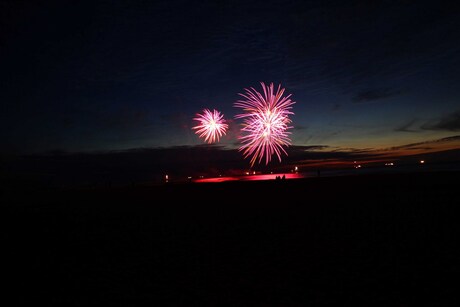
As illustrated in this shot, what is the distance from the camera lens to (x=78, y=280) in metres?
6.74

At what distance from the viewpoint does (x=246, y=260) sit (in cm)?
762

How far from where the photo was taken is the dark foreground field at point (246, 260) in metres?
5.55

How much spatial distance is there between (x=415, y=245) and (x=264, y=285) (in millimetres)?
5246

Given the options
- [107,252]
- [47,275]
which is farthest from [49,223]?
[47,275]

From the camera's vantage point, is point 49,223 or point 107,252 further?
point 49,223

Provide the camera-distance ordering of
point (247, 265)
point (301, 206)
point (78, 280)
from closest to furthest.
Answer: point (78, 280) → point (247, 265) → point (301, 206)

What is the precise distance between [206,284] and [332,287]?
2.70 metres

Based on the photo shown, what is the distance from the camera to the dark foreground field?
5.55 meters

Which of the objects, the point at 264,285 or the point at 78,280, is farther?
the point at 78,280

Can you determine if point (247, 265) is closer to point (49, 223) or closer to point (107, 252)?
point (107, 252)

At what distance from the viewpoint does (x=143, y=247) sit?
9453 mm

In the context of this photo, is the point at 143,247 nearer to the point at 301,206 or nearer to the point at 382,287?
the point at 382,287

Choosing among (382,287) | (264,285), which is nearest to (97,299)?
(264,285)

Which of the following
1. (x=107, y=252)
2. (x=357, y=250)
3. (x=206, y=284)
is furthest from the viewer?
(x=107, y=252)
